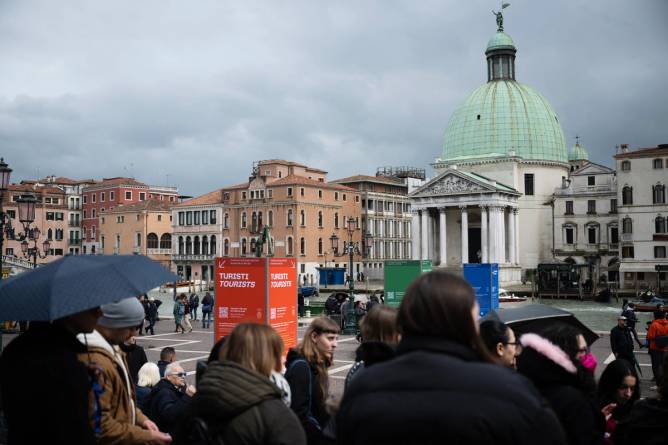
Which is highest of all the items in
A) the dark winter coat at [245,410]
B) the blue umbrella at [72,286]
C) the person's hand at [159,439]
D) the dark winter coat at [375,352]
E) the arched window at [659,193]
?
the arched window at [659,193]

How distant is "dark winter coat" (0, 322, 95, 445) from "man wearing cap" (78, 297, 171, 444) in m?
0.44

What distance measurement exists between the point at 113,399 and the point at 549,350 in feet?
8.00

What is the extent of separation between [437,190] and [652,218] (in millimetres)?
17963

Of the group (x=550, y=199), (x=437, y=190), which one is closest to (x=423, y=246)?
(x=437, y=190)

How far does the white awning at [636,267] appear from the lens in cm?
5091

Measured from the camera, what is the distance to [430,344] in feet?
8.52

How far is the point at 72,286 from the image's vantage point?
12.7 feet

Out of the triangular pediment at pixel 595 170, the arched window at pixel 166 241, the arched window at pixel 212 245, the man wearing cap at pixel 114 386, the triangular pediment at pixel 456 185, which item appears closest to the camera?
the man wearing cap at pixel 114 386

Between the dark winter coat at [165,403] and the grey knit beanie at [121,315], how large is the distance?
1415 mm

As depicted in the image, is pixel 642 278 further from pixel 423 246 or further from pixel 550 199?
pixel 423 246

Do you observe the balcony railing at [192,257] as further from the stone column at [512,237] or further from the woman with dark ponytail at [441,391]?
the woman with dark ponytail at [441,391]

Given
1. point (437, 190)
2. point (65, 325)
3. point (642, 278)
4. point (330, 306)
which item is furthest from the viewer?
point (437, 190)

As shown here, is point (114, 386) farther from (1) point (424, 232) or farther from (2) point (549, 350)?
(1) point (424, 232)

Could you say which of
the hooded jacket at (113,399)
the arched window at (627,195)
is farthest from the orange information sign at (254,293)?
the arched window at (627,195)
